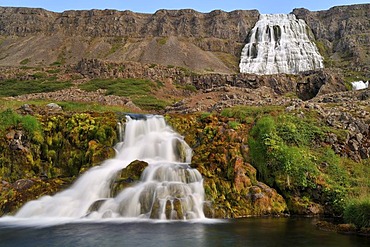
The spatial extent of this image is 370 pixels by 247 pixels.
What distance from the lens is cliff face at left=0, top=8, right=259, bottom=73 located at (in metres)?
95.6

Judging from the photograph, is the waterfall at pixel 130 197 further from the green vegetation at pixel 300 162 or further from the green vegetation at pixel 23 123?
the green vegetation at pixel 23 123

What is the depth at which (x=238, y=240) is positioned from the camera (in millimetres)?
13953

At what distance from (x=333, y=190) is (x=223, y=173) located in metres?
5.74

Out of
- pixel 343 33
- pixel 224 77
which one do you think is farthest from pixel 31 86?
pixel 343 33

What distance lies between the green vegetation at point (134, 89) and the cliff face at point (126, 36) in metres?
24.0

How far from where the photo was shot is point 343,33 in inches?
4301

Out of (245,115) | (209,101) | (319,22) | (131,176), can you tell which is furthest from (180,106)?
(319,22)

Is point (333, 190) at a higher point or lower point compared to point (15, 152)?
lower

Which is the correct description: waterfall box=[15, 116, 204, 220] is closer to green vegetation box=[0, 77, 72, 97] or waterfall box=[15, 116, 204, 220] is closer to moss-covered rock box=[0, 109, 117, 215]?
moss-covered rock box=[0, 109, 117, 215]

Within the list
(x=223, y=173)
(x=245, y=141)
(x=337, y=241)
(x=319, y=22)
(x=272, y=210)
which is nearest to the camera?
(x=337, y=241)

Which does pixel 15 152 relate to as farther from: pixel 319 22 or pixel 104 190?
pixel 319 22

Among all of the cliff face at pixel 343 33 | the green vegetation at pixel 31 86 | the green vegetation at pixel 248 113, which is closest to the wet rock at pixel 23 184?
the green vegetation at pixel 248 113

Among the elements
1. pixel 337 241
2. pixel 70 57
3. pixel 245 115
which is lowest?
pixel 337 241

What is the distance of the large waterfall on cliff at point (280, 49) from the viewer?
305ft
